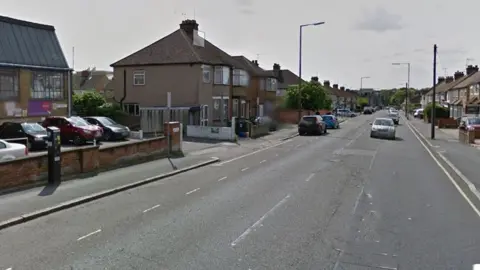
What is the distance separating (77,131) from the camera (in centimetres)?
2192

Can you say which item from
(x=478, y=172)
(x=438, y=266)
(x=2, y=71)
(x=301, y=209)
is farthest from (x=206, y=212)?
(x=2, y=71)

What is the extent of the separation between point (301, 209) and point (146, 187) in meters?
4.77

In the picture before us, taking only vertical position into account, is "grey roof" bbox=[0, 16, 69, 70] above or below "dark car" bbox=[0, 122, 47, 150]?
A: above

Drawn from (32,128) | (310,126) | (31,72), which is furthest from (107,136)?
(310,126)

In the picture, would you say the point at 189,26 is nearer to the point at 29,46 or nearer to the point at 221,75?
the point at 221,75

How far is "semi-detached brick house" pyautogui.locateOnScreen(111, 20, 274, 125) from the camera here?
33062mm

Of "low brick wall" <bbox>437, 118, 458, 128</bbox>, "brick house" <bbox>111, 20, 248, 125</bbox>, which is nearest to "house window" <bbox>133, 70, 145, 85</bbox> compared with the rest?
"brick house" <bbox>111, 20, 248, 125</bbox>

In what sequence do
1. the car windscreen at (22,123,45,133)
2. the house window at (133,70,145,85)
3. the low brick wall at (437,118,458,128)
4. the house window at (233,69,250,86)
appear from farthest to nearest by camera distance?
the low brick wall at (437,118,458,128)
the house window at (233,69,250,86)
the house window at (133,70,145,85)
the car windscreen at (22,123,45,133)

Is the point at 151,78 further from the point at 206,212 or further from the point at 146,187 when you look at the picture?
the point at 206,212

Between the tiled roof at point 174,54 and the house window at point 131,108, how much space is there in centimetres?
325

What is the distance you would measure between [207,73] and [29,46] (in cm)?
1262

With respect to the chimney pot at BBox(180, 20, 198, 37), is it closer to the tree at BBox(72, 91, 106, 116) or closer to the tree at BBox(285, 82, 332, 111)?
the tree at BBox(72, 91, 106, 116)

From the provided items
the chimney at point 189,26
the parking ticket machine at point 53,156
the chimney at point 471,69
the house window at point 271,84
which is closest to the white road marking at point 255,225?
the parking ticket machine at point 53,156

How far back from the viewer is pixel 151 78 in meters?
34.5
